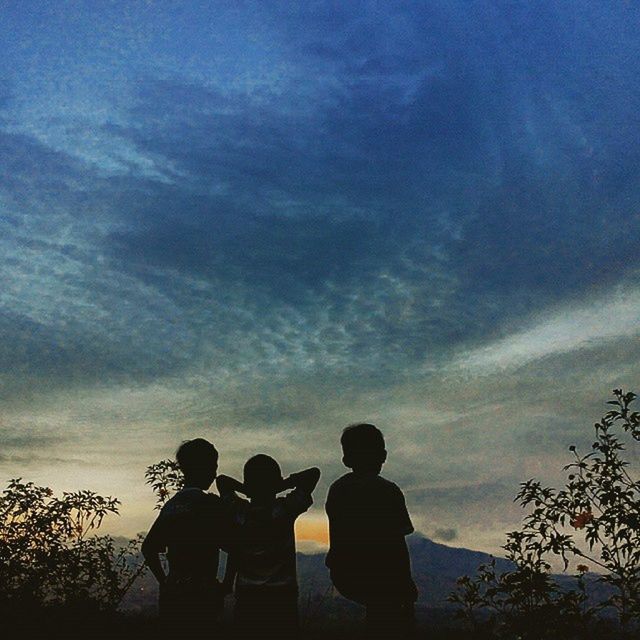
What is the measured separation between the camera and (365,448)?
214 inches

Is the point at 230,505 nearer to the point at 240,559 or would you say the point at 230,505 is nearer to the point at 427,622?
the point at 240,559

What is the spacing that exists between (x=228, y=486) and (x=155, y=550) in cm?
73

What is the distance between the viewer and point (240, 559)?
5410 mm

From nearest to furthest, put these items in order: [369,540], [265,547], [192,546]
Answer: [192,546]
[369,540]
[265,547]

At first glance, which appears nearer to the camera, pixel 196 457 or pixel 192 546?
pixel 192 546

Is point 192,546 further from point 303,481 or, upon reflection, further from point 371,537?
point 371,537

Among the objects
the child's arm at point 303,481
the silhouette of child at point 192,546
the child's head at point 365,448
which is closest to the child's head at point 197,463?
the silhouette of child at point 192,546

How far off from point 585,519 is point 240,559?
4731 mm

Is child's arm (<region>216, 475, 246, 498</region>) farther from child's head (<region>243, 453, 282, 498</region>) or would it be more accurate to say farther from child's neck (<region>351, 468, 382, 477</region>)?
child's neck (<region>351, 468, 382, 477</region>)

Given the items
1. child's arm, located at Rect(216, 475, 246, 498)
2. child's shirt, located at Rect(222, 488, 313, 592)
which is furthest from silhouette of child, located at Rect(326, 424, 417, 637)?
child's arm, located at Rect(216, 475, 246, 498)

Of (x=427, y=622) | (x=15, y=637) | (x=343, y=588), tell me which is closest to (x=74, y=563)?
(x=15, y=637)

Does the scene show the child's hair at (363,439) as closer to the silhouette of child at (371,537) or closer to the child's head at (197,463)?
the silhouette of child at (371,537)

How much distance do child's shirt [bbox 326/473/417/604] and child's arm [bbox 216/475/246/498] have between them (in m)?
0.75

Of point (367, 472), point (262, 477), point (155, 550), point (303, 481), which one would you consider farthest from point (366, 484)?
point (155, 550)
